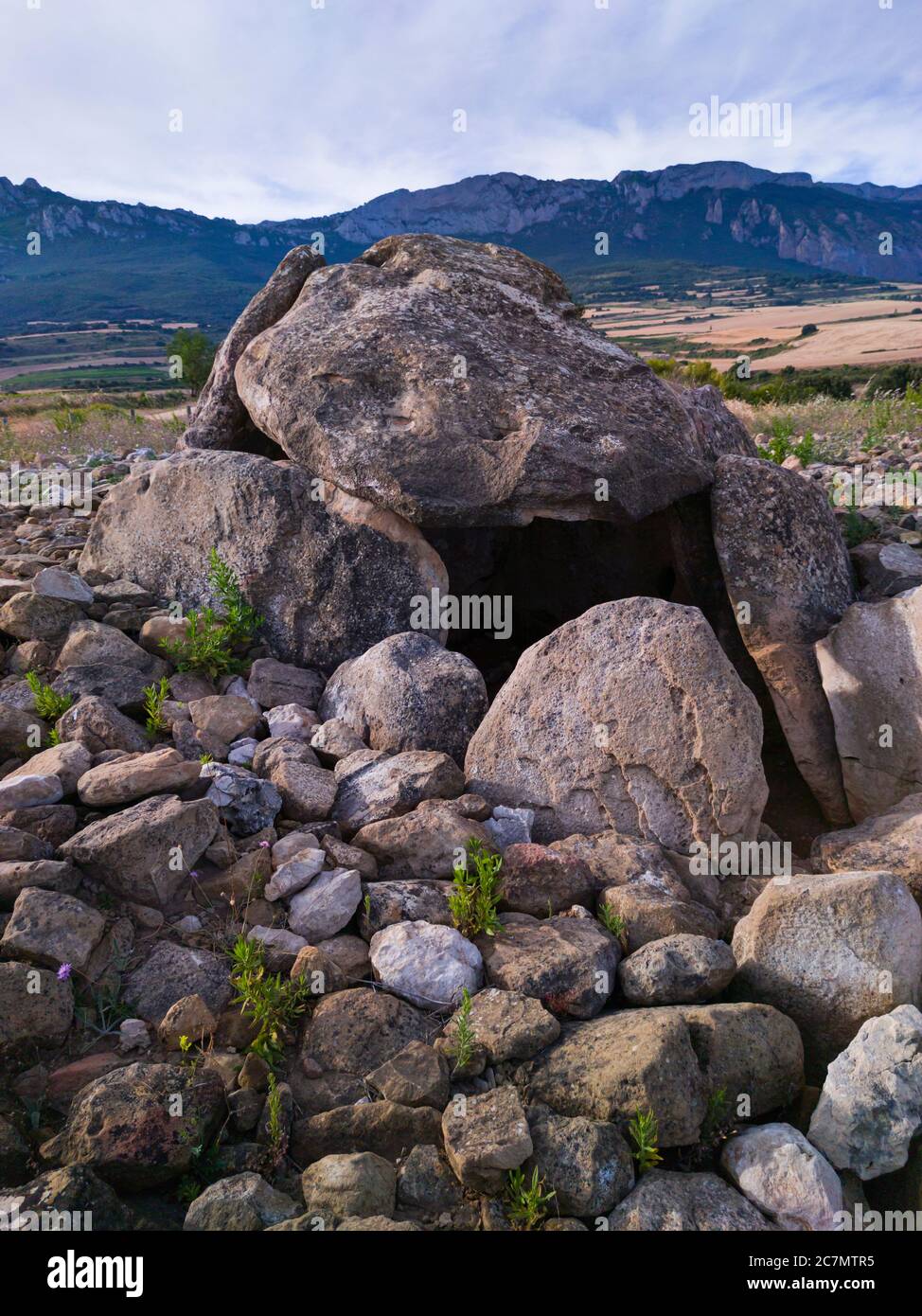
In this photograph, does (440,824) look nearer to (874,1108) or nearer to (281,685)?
(281,685)

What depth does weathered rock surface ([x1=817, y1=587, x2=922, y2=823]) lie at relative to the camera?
553 cm

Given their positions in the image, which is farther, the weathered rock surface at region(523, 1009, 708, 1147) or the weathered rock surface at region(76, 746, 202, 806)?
the weathered rock surface at region(76, 746, 202, 806)

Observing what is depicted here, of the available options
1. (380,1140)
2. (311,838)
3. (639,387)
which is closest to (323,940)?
(311,838)

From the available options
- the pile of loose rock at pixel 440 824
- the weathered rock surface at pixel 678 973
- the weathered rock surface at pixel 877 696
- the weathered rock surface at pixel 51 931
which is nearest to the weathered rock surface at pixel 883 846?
the pile of loose rock at pixel 440 824

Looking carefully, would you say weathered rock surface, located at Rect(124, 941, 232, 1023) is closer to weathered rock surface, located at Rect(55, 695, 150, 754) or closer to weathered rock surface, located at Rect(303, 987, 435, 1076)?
weathered rock surface, located at Rect(303, 987, 435, 1076)

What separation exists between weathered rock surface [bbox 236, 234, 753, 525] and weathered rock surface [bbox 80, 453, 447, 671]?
0.28 m

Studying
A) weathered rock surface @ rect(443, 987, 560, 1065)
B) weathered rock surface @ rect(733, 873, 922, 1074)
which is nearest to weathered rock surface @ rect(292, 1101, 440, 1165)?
A: weathered rock surface @ rect(443, 987, 560, 1065)

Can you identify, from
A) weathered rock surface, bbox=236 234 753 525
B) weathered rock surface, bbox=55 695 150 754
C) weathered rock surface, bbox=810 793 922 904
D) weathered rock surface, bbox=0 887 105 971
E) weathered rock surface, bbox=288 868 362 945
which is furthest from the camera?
weathered rock surface, bbox=236 234 753 525

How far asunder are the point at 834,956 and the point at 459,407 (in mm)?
4154

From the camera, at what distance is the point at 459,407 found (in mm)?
6332

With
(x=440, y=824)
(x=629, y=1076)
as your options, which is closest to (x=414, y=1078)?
(x=629, y=1076)

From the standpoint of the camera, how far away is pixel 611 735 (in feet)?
16.3

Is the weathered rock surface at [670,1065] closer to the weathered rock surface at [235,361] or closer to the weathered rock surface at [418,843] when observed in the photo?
the weathered rock surface at [418,843]

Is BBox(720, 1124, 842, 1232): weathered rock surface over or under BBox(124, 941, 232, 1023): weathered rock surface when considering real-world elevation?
under
